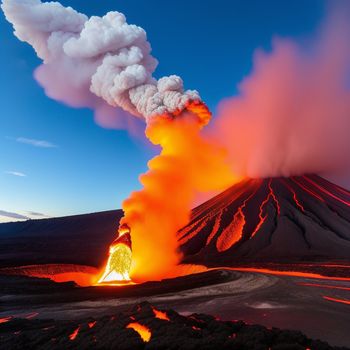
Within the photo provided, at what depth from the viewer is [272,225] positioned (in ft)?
182

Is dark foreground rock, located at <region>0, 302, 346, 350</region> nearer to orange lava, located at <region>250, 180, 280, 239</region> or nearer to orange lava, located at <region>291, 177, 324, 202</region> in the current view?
orange lava, located at <region>250, 180, 280, 239</region>

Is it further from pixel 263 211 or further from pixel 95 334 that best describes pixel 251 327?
pixel 263 211

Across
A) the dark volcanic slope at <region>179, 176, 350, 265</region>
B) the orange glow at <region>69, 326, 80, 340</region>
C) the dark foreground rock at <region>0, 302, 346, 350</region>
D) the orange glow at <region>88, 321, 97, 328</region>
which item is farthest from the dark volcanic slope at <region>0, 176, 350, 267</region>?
the orange glow at <region>69, 326, 80, 340</region>

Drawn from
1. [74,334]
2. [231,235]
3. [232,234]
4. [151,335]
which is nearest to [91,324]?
[74,334]

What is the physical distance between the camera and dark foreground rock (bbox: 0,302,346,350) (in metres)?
10.3

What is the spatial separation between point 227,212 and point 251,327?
5473cm

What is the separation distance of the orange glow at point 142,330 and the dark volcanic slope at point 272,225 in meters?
29.1

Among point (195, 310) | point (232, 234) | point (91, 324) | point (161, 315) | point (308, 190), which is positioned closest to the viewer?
point (91, 324)

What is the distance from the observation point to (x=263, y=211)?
62.8 meters

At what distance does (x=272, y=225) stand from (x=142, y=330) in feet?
152

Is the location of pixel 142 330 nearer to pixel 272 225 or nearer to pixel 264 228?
pixel 264 228

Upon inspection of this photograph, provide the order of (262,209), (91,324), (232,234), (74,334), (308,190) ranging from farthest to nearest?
(308,190) < (262,209) < (232,234) < (91,324) < (74,334)

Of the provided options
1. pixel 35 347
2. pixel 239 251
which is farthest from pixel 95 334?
pixel 239 251

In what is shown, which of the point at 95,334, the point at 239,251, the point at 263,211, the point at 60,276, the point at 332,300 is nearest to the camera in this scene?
the point at 95,334
